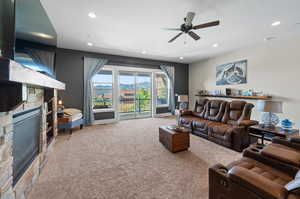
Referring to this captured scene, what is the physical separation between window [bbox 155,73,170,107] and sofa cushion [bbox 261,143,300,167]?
16.6ft

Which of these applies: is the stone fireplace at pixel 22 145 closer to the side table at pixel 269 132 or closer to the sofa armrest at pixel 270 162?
the sofa armrest at pixel 270 162

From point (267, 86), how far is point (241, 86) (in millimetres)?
753

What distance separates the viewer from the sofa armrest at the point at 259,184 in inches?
33.7

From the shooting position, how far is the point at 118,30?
319cm

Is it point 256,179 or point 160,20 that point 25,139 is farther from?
point 160,20

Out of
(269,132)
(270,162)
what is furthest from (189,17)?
(269,132)

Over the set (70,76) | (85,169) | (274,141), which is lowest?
(85,169)

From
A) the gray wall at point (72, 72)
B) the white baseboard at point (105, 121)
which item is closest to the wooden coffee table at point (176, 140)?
the white baseboard at point (105, 121)

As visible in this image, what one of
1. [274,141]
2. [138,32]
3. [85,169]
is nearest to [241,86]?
→ [274,141]

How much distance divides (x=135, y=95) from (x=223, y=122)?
3.75 m

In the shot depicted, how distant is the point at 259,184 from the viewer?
0.93 m

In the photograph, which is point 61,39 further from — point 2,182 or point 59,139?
point 2,182

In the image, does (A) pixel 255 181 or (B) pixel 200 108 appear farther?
(B) pixel 200 108

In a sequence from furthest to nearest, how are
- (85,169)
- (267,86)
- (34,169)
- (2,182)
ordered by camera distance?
(267,86), (85,169), (34,169), (2,182)
